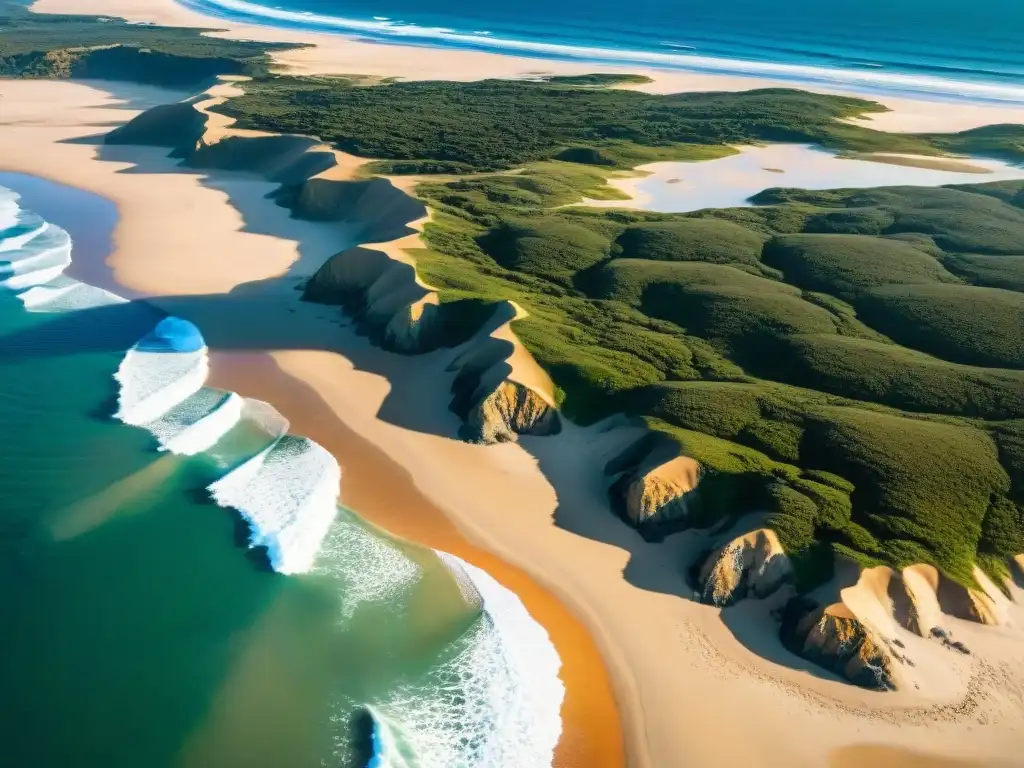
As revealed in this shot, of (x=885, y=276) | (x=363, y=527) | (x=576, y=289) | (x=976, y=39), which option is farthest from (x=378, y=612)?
(x=976, y=39)

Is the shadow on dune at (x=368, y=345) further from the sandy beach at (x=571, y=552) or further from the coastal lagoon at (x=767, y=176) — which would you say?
the coastal lagoon at (x=767, y=176)

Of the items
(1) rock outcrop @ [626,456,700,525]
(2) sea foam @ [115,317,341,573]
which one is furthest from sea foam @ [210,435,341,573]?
(1) rock outcrop @ [626,456,700,525]

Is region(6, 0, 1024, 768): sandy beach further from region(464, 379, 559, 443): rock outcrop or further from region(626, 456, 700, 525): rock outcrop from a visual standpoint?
region(626, 456, 700, 525): rock outcrop

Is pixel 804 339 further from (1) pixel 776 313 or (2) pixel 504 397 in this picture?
(2) pixel 504 397

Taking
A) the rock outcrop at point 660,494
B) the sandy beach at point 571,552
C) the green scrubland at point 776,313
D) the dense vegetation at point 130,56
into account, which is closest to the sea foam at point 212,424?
the sandy beach at point 571,552

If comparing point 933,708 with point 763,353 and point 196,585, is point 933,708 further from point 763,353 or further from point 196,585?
point 196,585

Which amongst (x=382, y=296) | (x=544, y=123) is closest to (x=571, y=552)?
(x=382, y=296)
